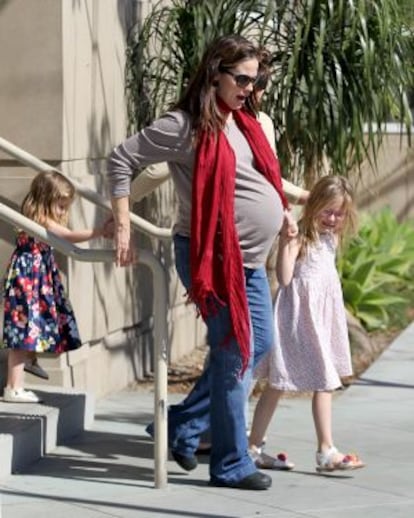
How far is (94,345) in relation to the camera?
29.9 ft

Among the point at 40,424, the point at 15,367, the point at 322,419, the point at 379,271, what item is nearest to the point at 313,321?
the point at 322,419

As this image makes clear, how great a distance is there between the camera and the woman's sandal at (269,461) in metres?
7.47

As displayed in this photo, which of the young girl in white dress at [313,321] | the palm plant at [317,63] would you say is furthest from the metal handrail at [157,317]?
the palm plant at [317,63]

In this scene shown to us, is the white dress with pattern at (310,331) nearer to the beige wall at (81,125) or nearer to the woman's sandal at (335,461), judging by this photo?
the woman's sandal at (335,461)

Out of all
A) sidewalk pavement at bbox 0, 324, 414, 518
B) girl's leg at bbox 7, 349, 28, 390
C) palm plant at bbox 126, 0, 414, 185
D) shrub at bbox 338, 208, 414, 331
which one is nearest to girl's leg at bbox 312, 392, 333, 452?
sidewalk pavement at bbox 0, 324, 414, 518

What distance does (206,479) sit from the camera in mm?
7230

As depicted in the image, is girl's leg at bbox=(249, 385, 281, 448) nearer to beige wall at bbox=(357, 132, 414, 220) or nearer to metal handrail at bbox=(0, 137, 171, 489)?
metal handrail at bbox=(0, 137, 171, 489)

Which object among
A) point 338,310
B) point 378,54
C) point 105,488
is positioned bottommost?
point 105,488

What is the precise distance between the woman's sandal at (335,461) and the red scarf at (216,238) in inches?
33.4

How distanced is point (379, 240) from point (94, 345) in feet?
20.8

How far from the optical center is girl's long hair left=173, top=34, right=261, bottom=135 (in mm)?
6738

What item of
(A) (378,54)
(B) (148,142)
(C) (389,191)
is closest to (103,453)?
(B) (148,142)

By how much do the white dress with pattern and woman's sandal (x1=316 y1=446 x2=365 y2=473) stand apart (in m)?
0.29

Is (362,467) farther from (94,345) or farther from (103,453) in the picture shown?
(94,345)
